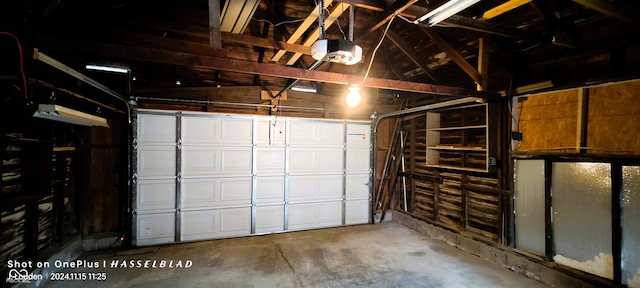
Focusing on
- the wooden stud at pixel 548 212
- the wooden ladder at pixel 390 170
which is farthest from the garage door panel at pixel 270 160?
the wooden stud at pixel 548 212

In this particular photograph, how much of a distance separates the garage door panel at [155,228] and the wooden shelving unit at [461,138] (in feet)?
15.2

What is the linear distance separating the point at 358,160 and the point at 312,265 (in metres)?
2.57

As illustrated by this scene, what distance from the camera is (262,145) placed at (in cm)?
499

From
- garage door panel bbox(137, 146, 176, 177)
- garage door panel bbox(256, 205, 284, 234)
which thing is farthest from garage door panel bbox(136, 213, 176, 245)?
garage door panel bbox(256, 205, 284, 234)

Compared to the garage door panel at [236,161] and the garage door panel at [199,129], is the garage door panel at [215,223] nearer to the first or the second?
the garage door panel at [236,161]

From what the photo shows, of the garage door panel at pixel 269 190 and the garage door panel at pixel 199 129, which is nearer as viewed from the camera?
the garage door panel at pixel 199 129

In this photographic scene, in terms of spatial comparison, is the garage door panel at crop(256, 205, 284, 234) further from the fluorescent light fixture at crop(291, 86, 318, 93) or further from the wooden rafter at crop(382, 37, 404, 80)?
the wooden rafter at crop(382, 37, 404, 80)

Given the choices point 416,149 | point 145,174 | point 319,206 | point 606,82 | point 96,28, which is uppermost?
point 96,28

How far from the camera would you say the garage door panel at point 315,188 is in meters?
5.22

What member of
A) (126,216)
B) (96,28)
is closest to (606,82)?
(96,28)

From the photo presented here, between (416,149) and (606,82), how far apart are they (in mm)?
2973

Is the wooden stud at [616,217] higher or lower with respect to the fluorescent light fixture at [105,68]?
lower

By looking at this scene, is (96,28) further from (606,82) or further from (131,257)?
(606,82)

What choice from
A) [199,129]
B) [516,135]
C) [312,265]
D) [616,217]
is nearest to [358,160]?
[312,265]
